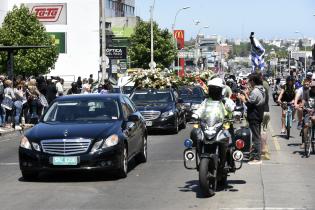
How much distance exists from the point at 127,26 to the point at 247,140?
9385 centimetres

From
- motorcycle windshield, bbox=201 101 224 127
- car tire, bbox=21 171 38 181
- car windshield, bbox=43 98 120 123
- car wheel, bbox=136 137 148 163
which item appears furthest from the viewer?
car wheel, bbox=136 137 148 163

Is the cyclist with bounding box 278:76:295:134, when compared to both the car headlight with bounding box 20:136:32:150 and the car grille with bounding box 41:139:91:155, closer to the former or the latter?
the car grille with bounding box 41:139:91:155

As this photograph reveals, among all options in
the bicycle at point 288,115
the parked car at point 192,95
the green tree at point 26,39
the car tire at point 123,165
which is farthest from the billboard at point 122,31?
the car tire at point 123,165

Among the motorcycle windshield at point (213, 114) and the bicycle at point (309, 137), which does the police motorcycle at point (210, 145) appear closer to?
the motorcycle windshield at point (213, 114)

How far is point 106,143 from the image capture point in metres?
12.1

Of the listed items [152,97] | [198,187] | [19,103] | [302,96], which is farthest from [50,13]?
[198,187]

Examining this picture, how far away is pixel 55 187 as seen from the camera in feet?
38.1

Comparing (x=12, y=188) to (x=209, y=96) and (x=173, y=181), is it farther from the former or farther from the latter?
(x=209, y=96)

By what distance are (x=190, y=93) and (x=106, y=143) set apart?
64.3 feet

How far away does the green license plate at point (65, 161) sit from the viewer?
11844 mm

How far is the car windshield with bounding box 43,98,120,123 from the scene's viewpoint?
13.1m

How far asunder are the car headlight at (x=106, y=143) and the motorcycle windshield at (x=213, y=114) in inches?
87.4

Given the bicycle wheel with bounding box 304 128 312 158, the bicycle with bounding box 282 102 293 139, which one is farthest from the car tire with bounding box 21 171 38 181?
the bicycle with bounding box 282 102 293 139

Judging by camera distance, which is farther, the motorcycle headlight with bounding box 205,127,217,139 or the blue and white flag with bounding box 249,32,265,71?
the blue and white flag with bounding box 249,32,265,71
